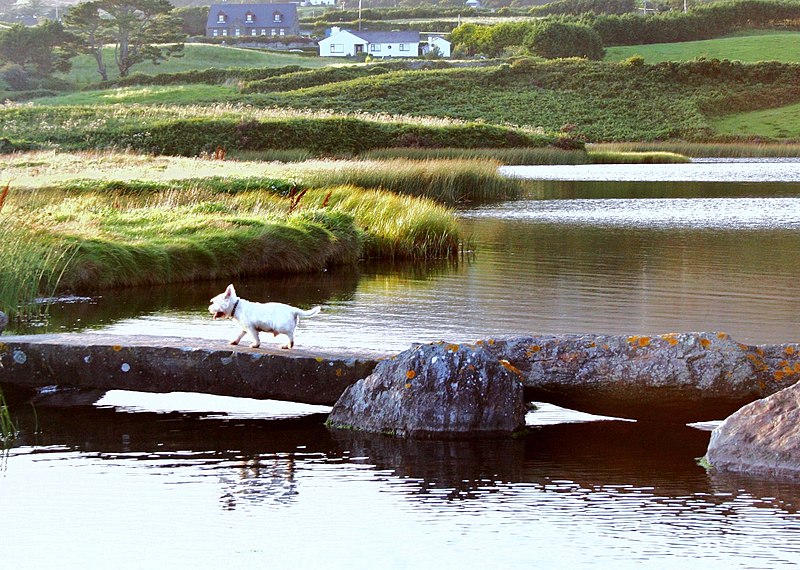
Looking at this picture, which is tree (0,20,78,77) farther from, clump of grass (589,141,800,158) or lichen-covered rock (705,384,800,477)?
lichen-covered rock (705,384,800,477)

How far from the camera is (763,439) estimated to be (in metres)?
8.26

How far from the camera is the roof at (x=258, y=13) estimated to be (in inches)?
6742

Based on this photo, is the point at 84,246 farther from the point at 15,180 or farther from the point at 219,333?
the point at 15,180

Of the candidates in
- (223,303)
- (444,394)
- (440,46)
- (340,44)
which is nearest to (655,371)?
(444,394)

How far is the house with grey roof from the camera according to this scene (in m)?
171

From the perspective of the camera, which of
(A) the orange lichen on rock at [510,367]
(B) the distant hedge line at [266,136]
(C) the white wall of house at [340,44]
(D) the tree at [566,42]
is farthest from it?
(C) the white wall of house at [340,44]

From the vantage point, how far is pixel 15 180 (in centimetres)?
2448

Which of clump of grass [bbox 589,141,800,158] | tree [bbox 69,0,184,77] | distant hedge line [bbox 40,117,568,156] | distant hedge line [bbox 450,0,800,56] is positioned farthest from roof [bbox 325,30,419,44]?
distant hedge line [bbox 40,117,568,156]

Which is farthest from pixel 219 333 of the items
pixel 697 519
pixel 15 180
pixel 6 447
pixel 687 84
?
pixel 687 84

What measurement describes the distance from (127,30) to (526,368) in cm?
11026

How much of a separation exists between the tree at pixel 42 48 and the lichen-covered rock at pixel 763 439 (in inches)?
4311

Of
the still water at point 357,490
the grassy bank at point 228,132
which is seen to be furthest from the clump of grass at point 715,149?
the still water at point 357,490

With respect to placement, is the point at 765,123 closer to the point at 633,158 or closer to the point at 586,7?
the point at 633,158

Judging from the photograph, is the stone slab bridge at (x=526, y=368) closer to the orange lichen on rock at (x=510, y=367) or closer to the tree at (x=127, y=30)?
the orange lichen on rock at (x=510, y=367)
